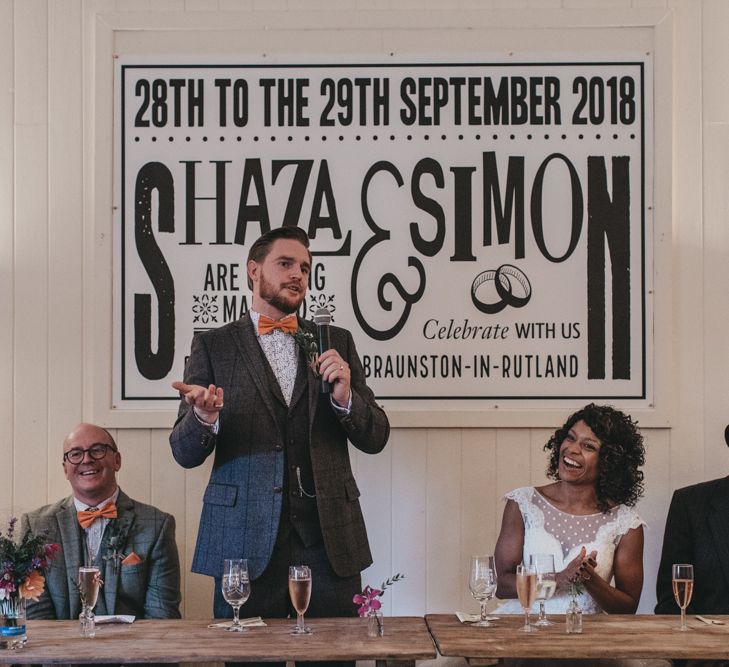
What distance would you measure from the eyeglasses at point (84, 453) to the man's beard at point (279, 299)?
77 cm

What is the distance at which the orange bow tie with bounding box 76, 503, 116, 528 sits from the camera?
11.4 ft

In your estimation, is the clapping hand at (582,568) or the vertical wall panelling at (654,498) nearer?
the clapping hand at (582,568)

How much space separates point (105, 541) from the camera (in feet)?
11.3

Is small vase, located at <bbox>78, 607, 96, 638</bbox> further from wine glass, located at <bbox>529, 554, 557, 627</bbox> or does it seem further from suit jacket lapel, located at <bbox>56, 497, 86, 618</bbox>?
wine glass, located at <bbox>529, 554, 557, 627</bbox>

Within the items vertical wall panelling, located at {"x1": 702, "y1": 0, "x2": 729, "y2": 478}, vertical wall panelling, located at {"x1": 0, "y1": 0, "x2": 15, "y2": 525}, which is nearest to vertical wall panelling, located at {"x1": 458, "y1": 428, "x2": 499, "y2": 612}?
vertical wall panelling, located at {"x1": 702, "y1": 0, "x2": 729, "y2": 478}

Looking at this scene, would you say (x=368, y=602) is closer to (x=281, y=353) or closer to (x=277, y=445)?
(x=277, y=445)

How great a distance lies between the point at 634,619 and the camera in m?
2.85

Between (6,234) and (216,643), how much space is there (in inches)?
82.3

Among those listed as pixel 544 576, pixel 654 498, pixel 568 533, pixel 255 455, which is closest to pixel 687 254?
pixel 654 498

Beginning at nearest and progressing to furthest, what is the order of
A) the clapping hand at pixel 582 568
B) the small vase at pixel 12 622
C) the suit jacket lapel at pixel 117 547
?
the small vase at pixel 12 622 → the clapping hand at pixel 582 568 → the suit jacket lapel at pixel 117 547

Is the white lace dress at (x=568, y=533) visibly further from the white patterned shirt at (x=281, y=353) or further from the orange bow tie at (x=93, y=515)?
the orange bow tie at (x=93, y=515)

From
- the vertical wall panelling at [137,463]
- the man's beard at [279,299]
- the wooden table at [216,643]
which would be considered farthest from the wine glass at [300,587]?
the vertical wall panelling at [137,463]

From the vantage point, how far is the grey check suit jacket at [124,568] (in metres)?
3.39

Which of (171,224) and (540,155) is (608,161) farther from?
(171,224)
